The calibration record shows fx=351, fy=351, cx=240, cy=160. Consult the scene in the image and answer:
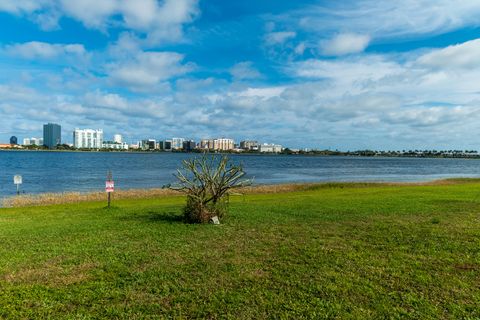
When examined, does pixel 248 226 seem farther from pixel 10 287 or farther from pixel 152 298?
pixel 10 287

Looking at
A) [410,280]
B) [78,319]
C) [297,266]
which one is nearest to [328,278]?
[297,266]

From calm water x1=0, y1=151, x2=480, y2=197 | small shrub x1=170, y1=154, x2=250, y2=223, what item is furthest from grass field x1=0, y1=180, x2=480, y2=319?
calm water x1=0, y1=151, x2=480, y2=197

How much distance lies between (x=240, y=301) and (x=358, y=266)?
307 centimetres

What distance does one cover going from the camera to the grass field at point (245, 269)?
554cm

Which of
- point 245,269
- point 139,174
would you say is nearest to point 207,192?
point 245,269

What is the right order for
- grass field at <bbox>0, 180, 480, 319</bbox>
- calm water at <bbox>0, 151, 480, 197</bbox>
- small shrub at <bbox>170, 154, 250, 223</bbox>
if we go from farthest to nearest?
calm water at <bbox>0, 151, 480, 197</bbox>, small shrub at <bbox>170, 154, 250, 223</bbox>, grass field at <bbox>0, 180, 480, 319</bbox>

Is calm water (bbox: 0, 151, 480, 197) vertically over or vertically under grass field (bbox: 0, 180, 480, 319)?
under

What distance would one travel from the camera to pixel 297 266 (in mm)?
7504

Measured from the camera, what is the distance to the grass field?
5535 mm

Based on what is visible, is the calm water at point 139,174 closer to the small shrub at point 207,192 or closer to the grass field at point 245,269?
the small shrub at point 207,192

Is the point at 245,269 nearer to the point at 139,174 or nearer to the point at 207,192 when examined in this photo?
the point at 207,192

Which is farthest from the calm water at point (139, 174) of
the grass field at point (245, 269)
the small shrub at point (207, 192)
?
the grass field at point (245, 269)

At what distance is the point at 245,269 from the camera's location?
7359 millimetres

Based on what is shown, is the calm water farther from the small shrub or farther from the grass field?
the grass field
